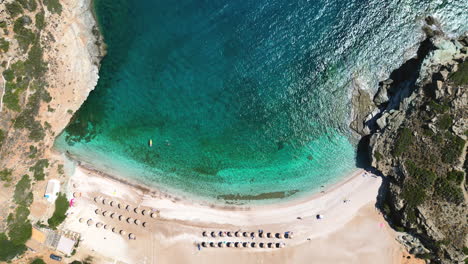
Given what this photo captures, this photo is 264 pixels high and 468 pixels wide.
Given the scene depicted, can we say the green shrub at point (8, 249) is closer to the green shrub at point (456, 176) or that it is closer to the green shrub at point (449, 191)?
the green shrub at point (449, 191)

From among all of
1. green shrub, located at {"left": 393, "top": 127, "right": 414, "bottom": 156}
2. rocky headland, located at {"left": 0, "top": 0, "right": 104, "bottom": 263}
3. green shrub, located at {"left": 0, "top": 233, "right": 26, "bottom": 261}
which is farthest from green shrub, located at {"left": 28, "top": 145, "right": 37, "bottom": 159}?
green shrub, located at {"left": 393, "top": 127, "right": 414, "bottom": 156}

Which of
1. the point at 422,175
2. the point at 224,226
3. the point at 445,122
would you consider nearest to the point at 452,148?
the point at 445,122

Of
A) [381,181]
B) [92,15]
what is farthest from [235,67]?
[381,181]

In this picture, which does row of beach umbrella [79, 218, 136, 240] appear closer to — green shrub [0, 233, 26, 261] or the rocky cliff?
green shrub [0, 233, 26, 261]

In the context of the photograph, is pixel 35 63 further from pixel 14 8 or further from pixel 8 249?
A: pixel 8 249

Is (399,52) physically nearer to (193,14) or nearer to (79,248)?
(193,14)

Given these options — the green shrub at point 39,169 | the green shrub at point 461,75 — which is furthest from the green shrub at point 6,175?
the green shrub at point 461,75
